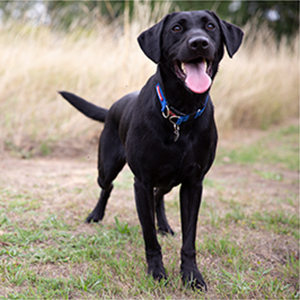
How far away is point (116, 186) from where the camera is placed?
3.96 meters

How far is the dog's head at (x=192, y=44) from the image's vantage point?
1.81 metres

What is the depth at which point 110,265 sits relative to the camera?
7.22ft

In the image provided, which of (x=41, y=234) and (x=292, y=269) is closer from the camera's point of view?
(x=292, y=269)

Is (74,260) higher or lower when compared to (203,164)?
lower

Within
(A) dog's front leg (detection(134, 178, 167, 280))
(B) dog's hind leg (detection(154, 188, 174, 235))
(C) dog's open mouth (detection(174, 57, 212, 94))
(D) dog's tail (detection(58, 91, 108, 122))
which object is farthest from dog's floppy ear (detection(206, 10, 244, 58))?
(D) dog's tail (detection(58, 91, 108, 122))

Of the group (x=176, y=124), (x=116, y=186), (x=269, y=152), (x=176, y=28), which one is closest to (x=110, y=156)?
(x=176, y=124)

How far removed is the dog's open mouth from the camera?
182 cm

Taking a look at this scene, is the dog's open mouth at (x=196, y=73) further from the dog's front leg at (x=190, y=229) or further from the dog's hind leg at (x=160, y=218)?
the dog's hind leg at (x=160, y=218)

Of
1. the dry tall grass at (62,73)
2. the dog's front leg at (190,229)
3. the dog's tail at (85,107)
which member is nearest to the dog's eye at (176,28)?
the dog's front leg at (190,229)

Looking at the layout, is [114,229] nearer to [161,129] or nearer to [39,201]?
[39,201]

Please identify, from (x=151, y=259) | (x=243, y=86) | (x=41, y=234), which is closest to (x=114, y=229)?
(x=41, y=234)

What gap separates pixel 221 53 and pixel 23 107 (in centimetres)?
408

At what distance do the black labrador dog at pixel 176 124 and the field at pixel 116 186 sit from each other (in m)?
0.31

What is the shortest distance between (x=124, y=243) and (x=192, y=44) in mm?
1474
